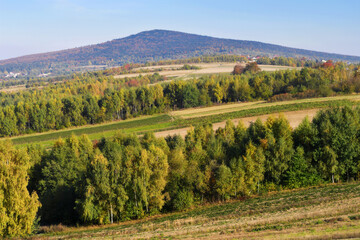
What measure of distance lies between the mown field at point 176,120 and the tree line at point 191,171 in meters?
31.9

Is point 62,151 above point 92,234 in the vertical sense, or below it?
above

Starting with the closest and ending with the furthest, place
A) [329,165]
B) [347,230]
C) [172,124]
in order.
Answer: [347,230] < [329,165] < [172,124]

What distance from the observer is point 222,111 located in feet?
301

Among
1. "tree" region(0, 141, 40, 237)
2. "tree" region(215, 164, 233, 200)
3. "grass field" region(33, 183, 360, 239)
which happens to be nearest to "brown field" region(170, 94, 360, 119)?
"tree" region(215, 164, 233, 200)

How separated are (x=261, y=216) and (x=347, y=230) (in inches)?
321

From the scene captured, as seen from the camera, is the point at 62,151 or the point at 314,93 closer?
the point at 62,151

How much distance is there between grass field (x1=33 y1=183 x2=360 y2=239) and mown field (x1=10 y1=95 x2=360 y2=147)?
41.2 metres

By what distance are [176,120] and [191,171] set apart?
50.0 metres

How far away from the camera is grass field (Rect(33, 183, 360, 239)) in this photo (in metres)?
22.1

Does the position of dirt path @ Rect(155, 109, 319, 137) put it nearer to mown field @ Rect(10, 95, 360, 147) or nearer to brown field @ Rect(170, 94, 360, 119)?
mown field @ Rect(10, 95, 360, 147)

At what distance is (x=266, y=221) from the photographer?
2572 cm

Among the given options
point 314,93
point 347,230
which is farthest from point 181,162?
point 314,93

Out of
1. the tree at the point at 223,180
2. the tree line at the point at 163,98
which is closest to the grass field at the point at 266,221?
the tree at the point at 223,180

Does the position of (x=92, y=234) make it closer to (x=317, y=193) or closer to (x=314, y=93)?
(x=317, y=193)
